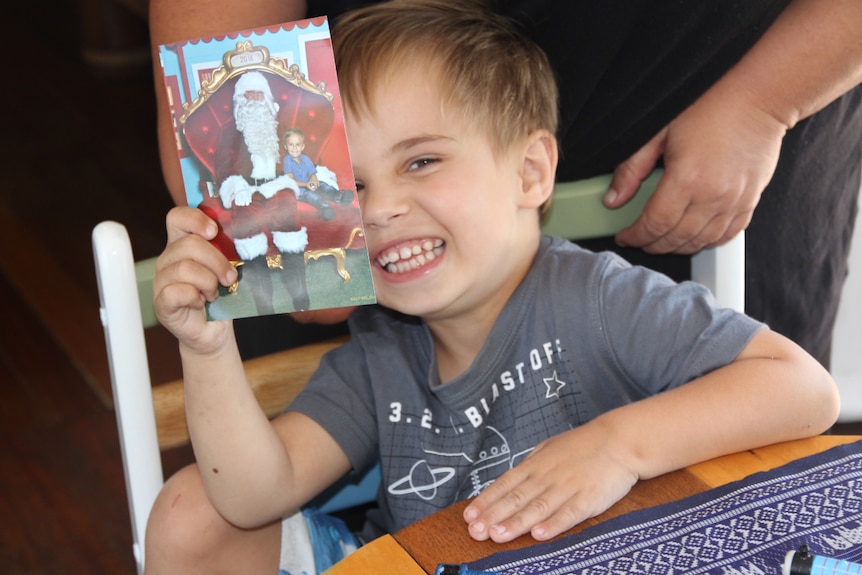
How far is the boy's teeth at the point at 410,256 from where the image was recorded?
1176 mm

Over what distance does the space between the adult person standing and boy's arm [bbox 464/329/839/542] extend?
0.30 metres

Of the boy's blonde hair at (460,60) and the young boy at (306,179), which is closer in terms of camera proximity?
the young boy at (306,179)

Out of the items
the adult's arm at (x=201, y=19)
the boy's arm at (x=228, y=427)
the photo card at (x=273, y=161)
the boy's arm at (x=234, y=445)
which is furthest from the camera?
the adult's arm at (x=201, y=19)

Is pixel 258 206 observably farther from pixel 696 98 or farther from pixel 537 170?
pixel 696 98

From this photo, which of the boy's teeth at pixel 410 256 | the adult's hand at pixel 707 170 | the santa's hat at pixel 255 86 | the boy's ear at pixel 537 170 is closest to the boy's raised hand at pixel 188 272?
the santa's hat at pixel 255 86

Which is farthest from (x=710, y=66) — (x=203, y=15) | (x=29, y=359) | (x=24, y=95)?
(x=24, y=95)

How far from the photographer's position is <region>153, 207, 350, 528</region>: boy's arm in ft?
3.25

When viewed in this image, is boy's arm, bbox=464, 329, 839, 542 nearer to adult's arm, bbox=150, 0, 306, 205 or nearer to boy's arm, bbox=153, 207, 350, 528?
boy's arm, bbox=153, 207, 350, 528

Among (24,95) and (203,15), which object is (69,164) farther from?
(203,15)

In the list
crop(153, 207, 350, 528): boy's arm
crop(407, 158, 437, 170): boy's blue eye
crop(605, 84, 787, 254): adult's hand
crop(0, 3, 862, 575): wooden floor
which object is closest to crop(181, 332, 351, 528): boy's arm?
crop(153, 207, 350, 528): boy's arm

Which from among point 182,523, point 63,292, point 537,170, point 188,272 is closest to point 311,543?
point 182,523

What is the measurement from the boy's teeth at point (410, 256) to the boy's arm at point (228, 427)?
19cm

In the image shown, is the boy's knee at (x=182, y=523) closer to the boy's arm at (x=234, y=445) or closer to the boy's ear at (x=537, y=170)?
the boy's arm at (x=234, y=445)

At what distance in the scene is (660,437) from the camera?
3.23ft
